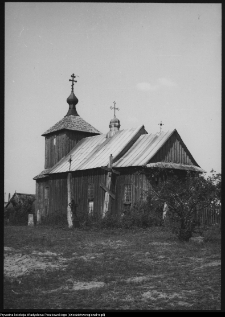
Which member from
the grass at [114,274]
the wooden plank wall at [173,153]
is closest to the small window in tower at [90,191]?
the wooden plank wall at [173,153]

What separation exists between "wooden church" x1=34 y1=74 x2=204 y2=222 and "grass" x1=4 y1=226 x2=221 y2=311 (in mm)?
7217

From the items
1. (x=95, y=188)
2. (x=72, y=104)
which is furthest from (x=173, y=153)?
(x=72, y=104)

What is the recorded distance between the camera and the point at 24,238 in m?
17.8

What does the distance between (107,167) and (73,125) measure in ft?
33.0

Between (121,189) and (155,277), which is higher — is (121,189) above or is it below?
above

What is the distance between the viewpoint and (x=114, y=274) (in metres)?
12.0

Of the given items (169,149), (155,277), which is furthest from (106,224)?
(155,277)

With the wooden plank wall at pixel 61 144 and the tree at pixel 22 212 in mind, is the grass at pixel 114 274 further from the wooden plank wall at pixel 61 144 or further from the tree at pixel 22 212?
the wooden plank wall at pixel 61 144

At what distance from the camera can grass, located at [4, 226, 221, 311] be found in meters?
9.90

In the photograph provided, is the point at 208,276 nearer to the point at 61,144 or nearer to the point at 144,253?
the point at 144,253

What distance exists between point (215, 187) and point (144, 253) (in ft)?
13.5

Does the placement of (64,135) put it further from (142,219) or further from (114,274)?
(114,274)

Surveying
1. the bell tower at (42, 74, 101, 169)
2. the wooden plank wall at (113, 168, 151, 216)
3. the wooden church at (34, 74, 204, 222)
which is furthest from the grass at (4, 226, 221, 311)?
the bell tower at (42, 74, 101, 169)

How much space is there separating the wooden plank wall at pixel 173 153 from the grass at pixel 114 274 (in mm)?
9870
